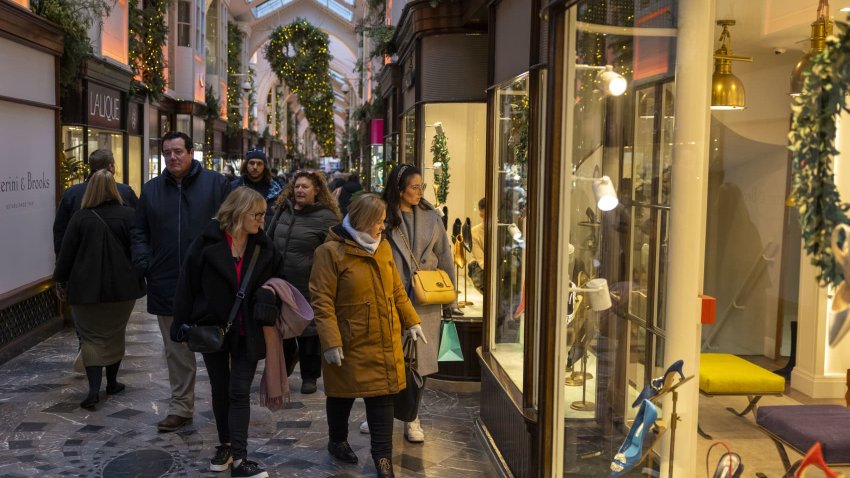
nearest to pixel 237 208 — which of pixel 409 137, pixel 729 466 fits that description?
pixel 729 466

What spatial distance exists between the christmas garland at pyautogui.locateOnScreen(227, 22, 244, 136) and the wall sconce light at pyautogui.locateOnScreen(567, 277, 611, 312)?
81.5 ft

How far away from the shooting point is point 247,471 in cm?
470

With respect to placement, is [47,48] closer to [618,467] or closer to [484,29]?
[484,29]

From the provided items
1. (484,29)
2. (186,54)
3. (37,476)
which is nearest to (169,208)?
(37,476)

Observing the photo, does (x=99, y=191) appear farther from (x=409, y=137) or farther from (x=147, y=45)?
(x=147, y=45)

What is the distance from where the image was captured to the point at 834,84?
5.94ft

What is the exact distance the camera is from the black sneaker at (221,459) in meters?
4.86

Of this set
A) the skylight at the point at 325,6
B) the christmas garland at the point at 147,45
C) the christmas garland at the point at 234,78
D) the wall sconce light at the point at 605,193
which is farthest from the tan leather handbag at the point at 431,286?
the skylight at the point at 325,6

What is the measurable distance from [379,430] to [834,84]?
3.35m

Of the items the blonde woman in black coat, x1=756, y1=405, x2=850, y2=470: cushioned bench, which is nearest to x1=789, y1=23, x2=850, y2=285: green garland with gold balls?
x1=756, y1=405, x2=850, y2=470: cushioned bench

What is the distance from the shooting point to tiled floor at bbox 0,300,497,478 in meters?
4.96

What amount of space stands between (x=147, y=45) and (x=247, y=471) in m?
10.4

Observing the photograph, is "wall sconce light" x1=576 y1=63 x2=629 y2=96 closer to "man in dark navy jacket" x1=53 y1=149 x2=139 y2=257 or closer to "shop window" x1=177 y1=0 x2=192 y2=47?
"man in dark navy jacket" x1=53 y1=149 x2=139 y2=257

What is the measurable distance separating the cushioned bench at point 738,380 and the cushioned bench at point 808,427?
12 cm
